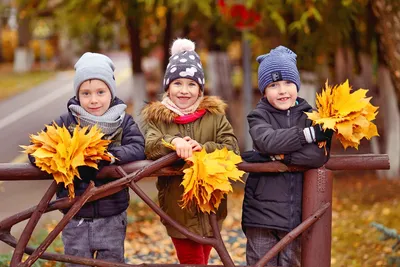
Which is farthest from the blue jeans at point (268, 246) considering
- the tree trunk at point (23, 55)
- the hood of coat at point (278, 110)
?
the tree trunk at point (23, 55)

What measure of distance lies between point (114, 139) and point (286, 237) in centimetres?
103

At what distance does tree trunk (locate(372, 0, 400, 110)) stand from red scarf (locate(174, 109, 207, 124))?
3448mm

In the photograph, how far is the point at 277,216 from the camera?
3.34 metres

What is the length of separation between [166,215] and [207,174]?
301 mm

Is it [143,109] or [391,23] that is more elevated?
[391,23]

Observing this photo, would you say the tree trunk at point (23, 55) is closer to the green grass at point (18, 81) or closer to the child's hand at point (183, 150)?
the green grass at point (18, 81)

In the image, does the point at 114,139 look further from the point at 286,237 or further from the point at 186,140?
the point at 286,237

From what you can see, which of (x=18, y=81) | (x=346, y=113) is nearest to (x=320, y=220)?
(x=346, y=113)

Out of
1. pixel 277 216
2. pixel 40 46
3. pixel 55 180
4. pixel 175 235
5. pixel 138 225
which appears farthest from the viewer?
pixel 40 46

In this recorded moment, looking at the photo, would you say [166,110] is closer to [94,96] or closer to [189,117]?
[189,117]

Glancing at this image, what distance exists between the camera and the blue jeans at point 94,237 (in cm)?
345

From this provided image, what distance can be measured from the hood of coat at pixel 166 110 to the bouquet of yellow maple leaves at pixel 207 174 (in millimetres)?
344

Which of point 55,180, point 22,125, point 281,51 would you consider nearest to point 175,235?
point 55,180

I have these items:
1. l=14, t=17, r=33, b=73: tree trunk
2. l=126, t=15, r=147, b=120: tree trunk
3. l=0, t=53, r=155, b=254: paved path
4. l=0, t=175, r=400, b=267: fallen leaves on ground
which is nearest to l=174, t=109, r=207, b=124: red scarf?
l=0, t=175, r=400, b=267: fallen leaves on ground
